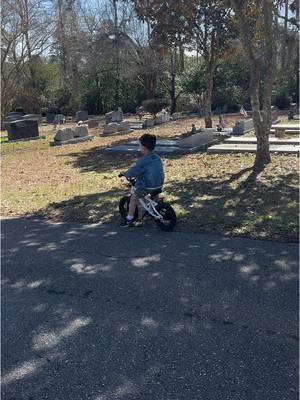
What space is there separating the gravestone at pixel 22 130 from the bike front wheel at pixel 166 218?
16.5m

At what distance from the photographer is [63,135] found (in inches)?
714

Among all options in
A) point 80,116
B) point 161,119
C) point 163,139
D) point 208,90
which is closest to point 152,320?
point 163,139

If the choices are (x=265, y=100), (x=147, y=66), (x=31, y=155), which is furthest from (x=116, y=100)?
(x=265, y=100)

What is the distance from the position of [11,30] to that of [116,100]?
39.0 ft

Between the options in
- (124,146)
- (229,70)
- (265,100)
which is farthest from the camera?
(229,70)

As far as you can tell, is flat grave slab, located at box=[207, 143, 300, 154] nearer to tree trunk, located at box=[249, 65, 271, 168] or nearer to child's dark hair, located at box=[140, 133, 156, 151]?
tree trunk, located at box=[249, 65, 271, 168]

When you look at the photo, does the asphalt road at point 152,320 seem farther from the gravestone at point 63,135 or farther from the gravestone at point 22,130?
the gravestone at point 22,130

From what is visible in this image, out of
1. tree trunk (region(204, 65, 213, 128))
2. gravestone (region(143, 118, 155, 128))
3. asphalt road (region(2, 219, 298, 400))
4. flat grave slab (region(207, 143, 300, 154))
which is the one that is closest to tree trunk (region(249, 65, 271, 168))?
flat grave slab (region(207, 143, 300, 154))

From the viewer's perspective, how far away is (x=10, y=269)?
491cm

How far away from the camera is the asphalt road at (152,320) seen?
2.72 m

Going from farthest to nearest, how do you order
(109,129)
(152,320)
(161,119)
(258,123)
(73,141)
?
1. (161,119)
2. (109,129)
3. (73,141)
4. (258,123)
5. (152,320)

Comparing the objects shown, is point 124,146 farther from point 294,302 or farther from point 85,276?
point 294,302

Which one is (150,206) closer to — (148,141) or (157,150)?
(148,141)

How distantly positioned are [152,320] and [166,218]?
8.08 feet
